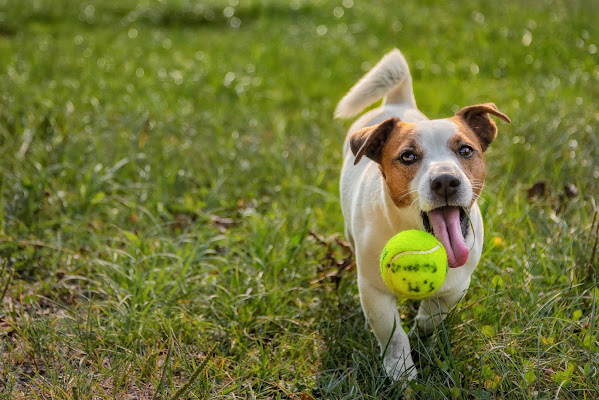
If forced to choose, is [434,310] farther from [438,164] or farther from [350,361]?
[438,164]

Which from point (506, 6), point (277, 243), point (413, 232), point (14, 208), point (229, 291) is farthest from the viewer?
point (506, 6)

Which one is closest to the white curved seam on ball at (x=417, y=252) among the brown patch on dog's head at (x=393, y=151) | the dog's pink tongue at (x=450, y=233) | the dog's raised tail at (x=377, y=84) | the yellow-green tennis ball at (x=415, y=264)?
the yellow-green tennis ball at (x=415, y=264)

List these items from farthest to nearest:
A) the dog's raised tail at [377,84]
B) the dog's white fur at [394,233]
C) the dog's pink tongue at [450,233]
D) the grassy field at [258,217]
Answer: the dog's raised tail at [377,84] → the grassy field at [258,217] → the dog's white fur at [394,233] → the dog's pink tongue at [450,233]

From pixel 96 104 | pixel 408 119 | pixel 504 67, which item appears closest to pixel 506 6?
pixel 504 67

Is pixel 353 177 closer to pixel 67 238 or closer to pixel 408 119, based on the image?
pixel 408 119

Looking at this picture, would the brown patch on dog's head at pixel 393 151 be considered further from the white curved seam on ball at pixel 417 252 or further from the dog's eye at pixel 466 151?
the white curved seam on ball at pixel 417 252

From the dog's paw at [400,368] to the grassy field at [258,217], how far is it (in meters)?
0.06

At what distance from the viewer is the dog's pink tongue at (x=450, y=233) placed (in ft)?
9.01

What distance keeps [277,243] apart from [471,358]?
1456 mm

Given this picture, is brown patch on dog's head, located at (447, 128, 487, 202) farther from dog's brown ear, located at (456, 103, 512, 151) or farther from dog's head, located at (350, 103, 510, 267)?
dog's brown ear, located at (456, 103, 512, 151)

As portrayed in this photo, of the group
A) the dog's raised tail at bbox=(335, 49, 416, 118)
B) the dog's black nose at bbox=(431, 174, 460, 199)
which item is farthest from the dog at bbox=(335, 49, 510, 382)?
the dog's raised tail at bbox=(335, 49, 416, 118)

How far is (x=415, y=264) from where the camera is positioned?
2602 millimetres

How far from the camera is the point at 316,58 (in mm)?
7988

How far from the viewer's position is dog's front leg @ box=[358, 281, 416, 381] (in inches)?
118
